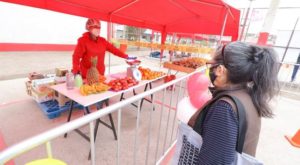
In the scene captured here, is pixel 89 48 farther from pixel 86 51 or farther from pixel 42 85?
pixel 42 85

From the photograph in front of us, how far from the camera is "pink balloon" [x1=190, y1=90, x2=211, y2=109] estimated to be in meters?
1.58

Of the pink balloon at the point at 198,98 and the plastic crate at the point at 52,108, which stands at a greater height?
the pink balloon at the point at 198,98

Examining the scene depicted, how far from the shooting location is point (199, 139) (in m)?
0.83

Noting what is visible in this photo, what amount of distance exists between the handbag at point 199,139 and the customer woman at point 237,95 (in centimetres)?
2

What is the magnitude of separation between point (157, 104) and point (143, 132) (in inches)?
47.6

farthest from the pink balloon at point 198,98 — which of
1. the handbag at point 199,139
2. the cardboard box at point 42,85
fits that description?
the cardboard box at point 42,85

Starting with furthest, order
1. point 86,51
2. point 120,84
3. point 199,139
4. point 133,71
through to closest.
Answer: point 133,71, point 86,51, point 120,84, point 199,139

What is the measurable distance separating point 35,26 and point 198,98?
35.2ft

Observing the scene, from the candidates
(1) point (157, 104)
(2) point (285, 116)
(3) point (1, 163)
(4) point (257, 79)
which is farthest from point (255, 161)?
(2) point (285, 116)

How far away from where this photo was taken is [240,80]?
73 centimetres

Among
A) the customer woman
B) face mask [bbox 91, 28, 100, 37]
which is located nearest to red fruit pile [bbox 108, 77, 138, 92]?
face mask [bbox 91, 28, 100, 37]

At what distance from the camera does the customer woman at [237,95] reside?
0.64 metres

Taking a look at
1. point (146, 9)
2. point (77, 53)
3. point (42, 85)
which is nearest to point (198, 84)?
point (77, 53)

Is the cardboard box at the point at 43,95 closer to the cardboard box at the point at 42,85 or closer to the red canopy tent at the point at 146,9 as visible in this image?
the cardboard box at the point at 42,85
